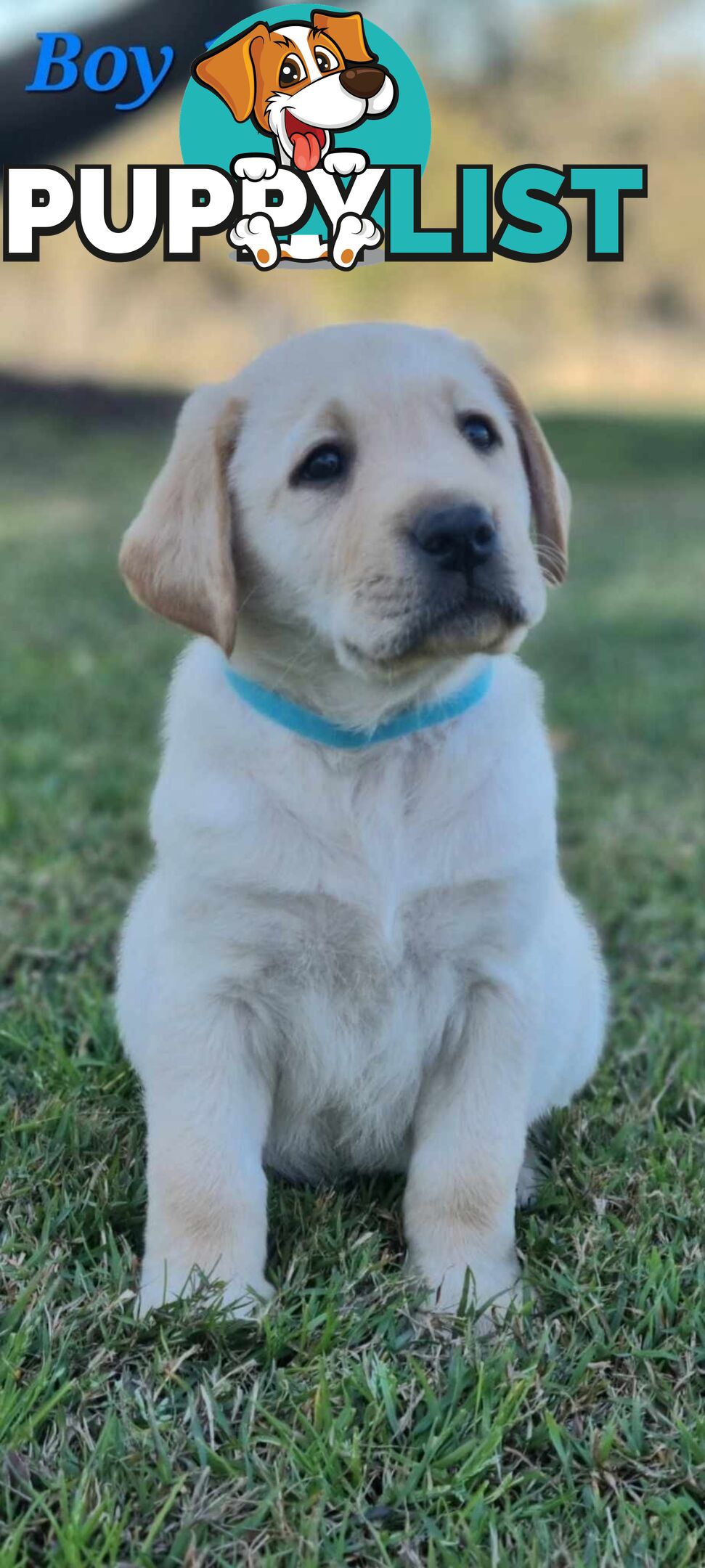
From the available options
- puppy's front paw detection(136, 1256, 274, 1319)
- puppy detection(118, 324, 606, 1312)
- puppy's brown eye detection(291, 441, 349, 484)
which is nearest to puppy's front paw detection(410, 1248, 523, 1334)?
puppy detection(118, 324, 606, 1312)

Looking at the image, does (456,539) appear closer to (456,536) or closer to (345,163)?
(456,536)

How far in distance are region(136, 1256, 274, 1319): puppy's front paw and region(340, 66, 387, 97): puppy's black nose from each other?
15.5ft

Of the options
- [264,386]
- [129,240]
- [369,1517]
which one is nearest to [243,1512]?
[369,1517]

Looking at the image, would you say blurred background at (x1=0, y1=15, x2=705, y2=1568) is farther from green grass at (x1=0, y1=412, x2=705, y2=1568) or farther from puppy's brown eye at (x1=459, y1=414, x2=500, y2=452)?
puppy's brown eye at (x1=459, y1=414, x2=500, y2=452)

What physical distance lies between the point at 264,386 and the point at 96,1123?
1340 millimetres

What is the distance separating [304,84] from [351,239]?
7.72 ft

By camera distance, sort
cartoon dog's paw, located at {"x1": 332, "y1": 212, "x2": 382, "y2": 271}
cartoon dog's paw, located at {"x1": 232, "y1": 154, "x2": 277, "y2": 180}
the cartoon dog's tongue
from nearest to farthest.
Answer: the cartoon dog's tongue
cartoon dog's paw, located at {"x1": 232, "y1": 154, "x2": 277, "y2": 180}
cartoon dog's paw, located at {"x1": 332, "y1": 212, "x2": 382, "y2": 271}

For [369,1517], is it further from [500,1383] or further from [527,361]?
[527,361]

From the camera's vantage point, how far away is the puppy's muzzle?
213 cm

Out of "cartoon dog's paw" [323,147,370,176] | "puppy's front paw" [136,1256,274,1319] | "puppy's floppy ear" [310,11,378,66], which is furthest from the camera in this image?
"cartoon dog's paw" [323,147,370,176]

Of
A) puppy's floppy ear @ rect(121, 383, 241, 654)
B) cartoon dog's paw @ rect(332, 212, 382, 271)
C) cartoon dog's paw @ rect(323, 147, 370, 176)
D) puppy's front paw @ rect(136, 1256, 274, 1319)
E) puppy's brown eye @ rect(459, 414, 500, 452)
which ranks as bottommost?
puppy's front paw @ rect(136, 1256, 274, 1319)

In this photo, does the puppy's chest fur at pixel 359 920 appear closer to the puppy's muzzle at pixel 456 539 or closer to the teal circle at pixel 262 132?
the puppy's muzzle at pixel 456 539

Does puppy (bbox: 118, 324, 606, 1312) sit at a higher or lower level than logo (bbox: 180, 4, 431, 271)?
lower

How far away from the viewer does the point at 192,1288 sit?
2.29 m
